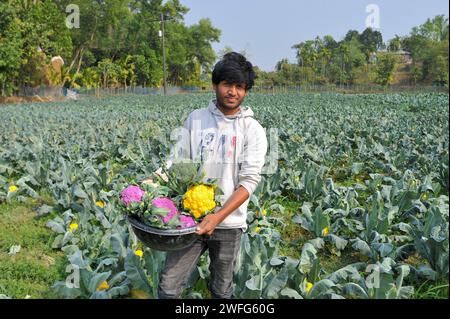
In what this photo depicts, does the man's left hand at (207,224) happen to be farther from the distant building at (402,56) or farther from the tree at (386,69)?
the distant building at (402,56)

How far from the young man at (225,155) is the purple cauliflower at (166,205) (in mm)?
196

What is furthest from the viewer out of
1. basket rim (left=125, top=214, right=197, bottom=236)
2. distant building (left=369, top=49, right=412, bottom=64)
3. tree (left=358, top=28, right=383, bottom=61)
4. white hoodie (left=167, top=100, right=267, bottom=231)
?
tree (left=358, top=28, right=383, bottom=61)

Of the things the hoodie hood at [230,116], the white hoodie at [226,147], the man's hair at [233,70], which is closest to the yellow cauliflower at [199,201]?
the white hoodie at [226,147]

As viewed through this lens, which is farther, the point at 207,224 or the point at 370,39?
the point at 370,39

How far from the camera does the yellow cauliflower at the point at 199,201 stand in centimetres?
223

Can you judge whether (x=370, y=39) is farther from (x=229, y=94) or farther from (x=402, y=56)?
(x=229, y=94)

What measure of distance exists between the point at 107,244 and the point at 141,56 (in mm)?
60664

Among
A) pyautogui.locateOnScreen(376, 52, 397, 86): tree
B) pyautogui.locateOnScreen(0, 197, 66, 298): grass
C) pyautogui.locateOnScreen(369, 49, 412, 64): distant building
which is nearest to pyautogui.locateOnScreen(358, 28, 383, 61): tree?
pyautogui.locateOnScreen(369, 49, 412, 64): distant building

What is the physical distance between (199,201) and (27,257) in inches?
102

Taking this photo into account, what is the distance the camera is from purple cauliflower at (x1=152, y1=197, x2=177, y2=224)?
7.18 feet

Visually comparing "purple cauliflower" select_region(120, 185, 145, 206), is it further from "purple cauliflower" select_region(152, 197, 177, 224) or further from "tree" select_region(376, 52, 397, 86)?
"tree" select_region(376, 52, 397, 86)

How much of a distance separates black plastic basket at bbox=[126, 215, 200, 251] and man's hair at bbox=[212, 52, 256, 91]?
789mm

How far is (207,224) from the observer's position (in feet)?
7.32

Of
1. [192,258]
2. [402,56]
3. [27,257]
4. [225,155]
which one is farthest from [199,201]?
[402,56]
